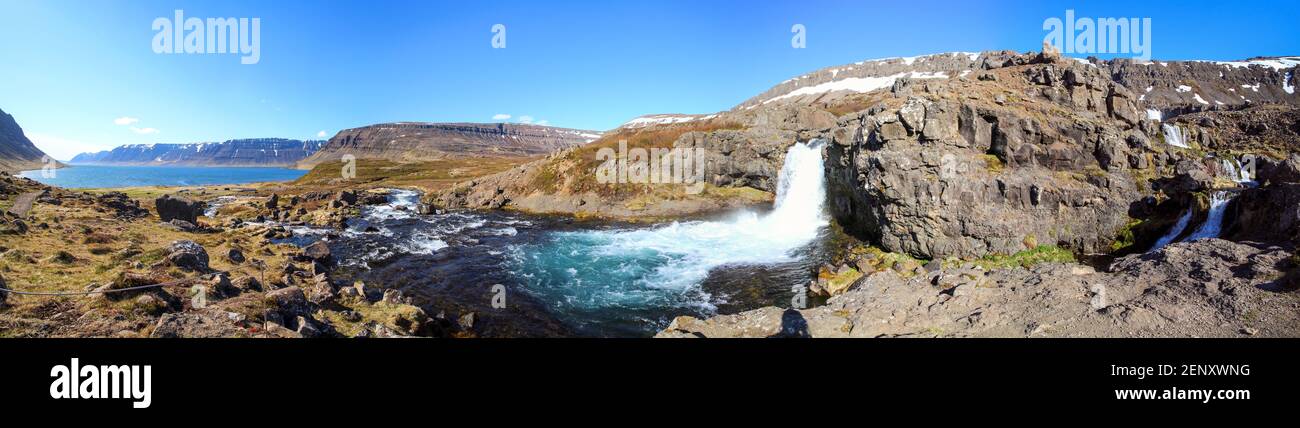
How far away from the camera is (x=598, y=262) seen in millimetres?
28828

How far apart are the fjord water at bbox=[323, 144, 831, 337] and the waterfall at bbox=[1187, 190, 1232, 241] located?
15.4 metres

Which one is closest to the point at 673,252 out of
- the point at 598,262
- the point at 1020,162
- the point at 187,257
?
the point at 598,262

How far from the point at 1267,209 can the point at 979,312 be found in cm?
1423

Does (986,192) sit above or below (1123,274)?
above

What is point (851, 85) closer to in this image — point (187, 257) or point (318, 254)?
point (318, 254)

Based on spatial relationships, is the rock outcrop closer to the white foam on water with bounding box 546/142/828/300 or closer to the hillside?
the white foam on water with bounding box 546/142/828/300

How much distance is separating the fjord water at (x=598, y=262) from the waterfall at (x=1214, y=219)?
50.4 ft

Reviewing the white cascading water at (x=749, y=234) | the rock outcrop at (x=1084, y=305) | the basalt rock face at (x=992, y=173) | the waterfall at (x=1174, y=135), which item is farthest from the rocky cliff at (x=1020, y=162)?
the rock outcrop at (x=1084, y=305)

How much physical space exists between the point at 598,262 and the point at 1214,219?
28.8m

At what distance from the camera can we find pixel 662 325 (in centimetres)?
1831

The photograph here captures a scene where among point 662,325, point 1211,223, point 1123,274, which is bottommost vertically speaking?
point 662,325
